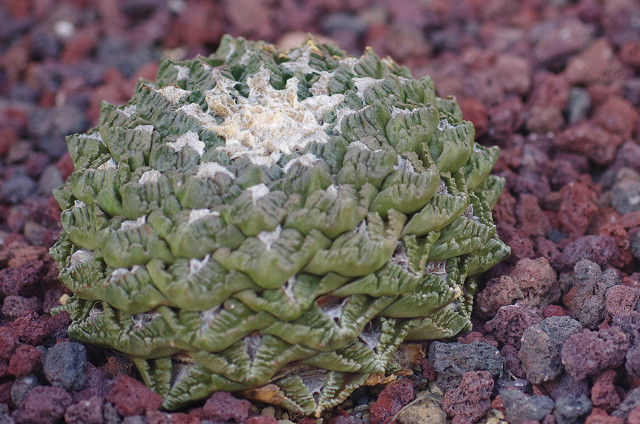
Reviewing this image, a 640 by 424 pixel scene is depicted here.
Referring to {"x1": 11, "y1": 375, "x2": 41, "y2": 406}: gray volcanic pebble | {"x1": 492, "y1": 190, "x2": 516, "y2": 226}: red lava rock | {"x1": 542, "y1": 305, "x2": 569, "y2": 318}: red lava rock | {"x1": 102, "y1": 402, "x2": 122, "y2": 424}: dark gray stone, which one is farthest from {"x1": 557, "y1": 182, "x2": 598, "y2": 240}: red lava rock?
{"x1": 11, "y1": 375, "x2": 41, "y2": 406}: gray volcanic pebble

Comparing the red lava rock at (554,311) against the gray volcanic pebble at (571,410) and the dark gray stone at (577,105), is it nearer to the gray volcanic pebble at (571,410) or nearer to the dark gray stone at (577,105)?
the gray volcanic pebble at (571,410)

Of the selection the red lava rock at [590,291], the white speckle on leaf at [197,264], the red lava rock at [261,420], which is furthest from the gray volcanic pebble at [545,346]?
the white speckle on leaf at [197,264]

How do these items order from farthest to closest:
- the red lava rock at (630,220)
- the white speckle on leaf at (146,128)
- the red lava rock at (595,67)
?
the red lava rock at (595,67) → the red lava rock at (630,220) → the white speckle on leaf at (146,128)

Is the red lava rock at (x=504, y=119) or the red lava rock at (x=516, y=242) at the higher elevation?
the red lava rock at (x=504, y=119)

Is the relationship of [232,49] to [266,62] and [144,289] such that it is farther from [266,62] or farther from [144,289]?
[144,289]

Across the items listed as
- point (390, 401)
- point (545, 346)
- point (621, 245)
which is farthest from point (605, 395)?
point (621, 245)
